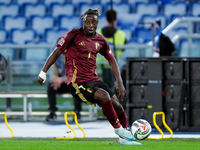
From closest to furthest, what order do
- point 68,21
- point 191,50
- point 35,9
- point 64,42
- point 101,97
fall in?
1. point 101,97
2. point 64,42
3. point 191,50
4. point 68,21
5. point 35,9

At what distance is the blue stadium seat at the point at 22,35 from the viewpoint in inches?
608

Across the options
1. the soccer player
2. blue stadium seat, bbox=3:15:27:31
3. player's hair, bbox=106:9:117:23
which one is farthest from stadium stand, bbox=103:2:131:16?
the soccer player

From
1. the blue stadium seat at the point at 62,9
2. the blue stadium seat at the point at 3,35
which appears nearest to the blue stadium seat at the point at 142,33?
Result: the blue stadium seat at the point at 62,9

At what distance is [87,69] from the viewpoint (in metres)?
5.93

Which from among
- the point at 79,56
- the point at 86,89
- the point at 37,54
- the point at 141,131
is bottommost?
the point at 141,131

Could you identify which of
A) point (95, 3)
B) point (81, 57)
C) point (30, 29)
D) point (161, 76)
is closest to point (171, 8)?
point (95, 3)

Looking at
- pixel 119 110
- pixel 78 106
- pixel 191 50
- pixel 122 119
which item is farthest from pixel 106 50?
pixel 78 106

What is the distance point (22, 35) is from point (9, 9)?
2156mm

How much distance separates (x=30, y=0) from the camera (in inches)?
683

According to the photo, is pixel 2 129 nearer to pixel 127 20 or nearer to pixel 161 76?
pixel 161 76

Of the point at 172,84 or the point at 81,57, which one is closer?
the point at 81,57

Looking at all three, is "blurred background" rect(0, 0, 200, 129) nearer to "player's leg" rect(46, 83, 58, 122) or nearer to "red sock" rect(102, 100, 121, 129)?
"player's leg" rect(46, 83, 58, 122)

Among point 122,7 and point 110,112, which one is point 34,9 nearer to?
point 122,7

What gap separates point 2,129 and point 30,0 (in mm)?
9264
